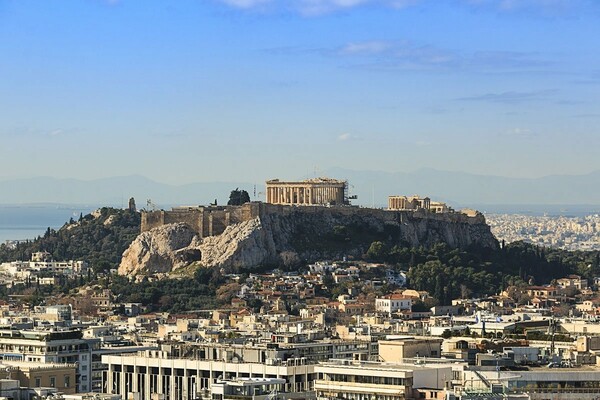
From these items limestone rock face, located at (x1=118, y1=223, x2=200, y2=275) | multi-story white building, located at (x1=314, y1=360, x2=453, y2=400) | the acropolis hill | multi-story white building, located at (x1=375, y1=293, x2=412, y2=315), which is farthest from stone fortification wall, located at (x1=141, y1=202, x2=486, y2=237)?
multi-story white building, located at (x1=314, y1=360, x2=453, y2=400)

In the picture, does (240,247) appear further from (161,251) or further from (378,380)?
(378,380)

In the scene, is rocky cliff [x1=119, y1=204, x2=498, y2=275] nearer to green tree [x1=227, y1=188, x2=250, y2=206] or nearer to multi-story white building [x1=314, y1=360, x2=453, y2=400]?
green tree [x1=227, y1=188, x2=250, y2=206]

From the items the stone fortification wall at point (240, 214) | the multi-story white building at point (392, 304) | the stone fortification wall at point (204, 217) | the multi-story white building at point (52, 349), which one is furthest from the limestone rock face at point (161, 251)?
the multi-story white building at point (52, 349)

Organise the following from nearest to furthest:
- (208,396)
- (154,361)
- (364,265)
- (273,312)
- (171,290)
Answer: (208,396) → (154,361) → (273,312) → (171,290) → (364,265)

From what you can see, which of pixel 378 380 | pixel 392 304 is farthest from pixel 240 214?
pixel 378 380

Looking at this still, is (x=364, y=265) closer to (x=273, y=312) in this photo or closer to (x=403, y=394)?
(x=273, y=312)

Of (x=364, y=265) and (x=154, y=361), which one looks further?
(x=364, y=265)

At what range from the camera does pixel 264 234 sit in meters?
134

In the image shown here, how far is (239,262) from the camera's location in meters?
132

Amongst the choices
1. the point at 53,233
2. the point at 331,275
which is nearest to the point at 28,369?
the point at 331,275

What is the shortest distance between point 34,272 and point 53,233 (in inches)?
754

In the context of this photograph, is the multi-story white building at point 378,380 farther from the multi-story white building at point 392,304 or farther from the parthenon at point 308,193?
the parthenon at point 308,193

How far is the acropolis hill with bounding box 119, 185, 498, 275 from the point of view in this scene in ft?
436

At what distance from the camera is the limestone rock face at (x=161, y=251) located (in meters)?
133
